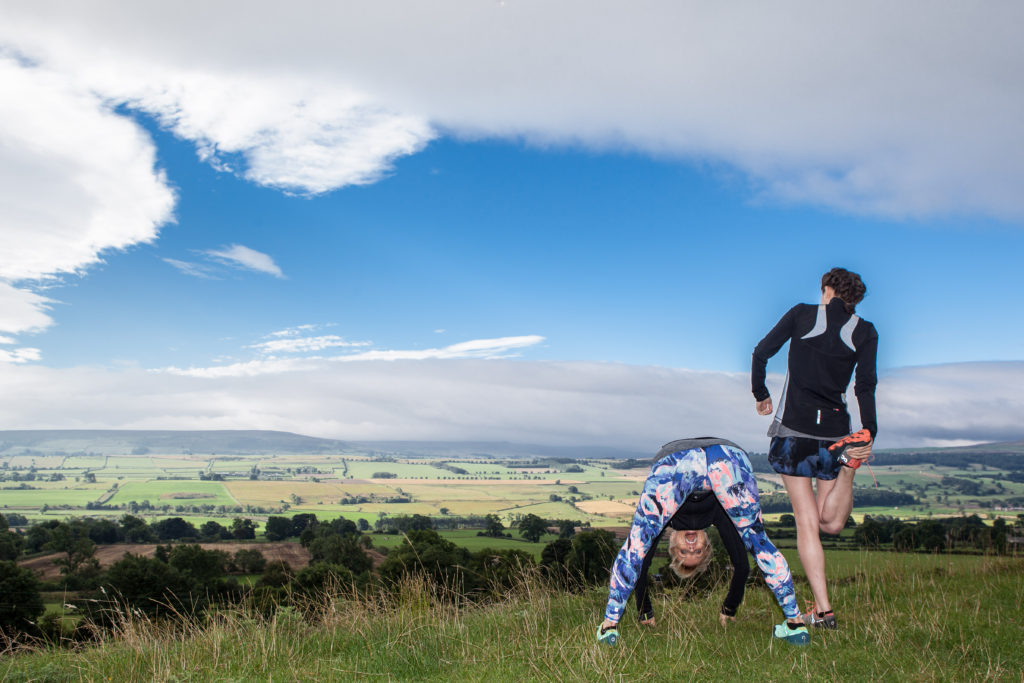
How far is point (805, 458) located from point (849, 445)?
1.41 ft

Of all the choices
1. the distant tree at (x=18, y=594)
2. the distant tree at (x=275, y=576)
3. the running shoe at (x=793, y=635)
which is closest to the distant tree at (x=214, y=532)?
the distant tree at (x=275, y=576)

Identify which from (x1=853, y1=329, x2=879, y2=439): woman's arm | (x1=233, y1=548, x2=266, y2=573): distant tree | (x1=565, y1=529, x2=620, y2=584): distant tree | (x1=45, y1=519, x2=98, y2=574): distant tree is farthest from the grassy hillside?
(x1=45, y1=519, x2=98, y2=574): distant tree

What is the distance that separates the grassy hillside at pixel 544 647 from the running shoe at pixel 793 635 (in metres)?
0.10

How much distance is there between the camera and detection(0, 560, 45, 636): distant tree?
106 ft

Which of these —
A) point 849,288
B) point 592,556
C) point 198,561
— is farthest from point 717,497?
point 198,561

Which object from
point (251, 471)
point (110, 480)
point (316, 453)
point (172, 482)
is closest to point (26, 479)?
point (110, 480)

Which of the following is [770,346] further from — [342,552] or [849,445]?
[342,552]

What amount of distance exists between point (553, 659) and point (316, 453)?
461 ft

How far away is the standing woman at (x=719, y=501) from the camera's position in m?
5.39

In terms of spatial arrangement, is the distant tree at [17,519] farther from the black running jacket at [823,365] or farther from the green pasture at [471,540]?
the black running jacket at [823,365]

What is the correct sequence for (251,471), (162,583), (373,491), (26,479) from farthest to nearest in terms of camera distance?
(251,471)
(26,479)
(373,491)
(162,583)

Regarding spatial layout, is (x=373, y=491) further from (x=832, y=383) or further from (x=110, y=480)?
(x=832, y=383)

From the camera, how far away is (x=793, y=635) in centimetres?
528

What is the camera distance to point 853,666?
14.9 feet
